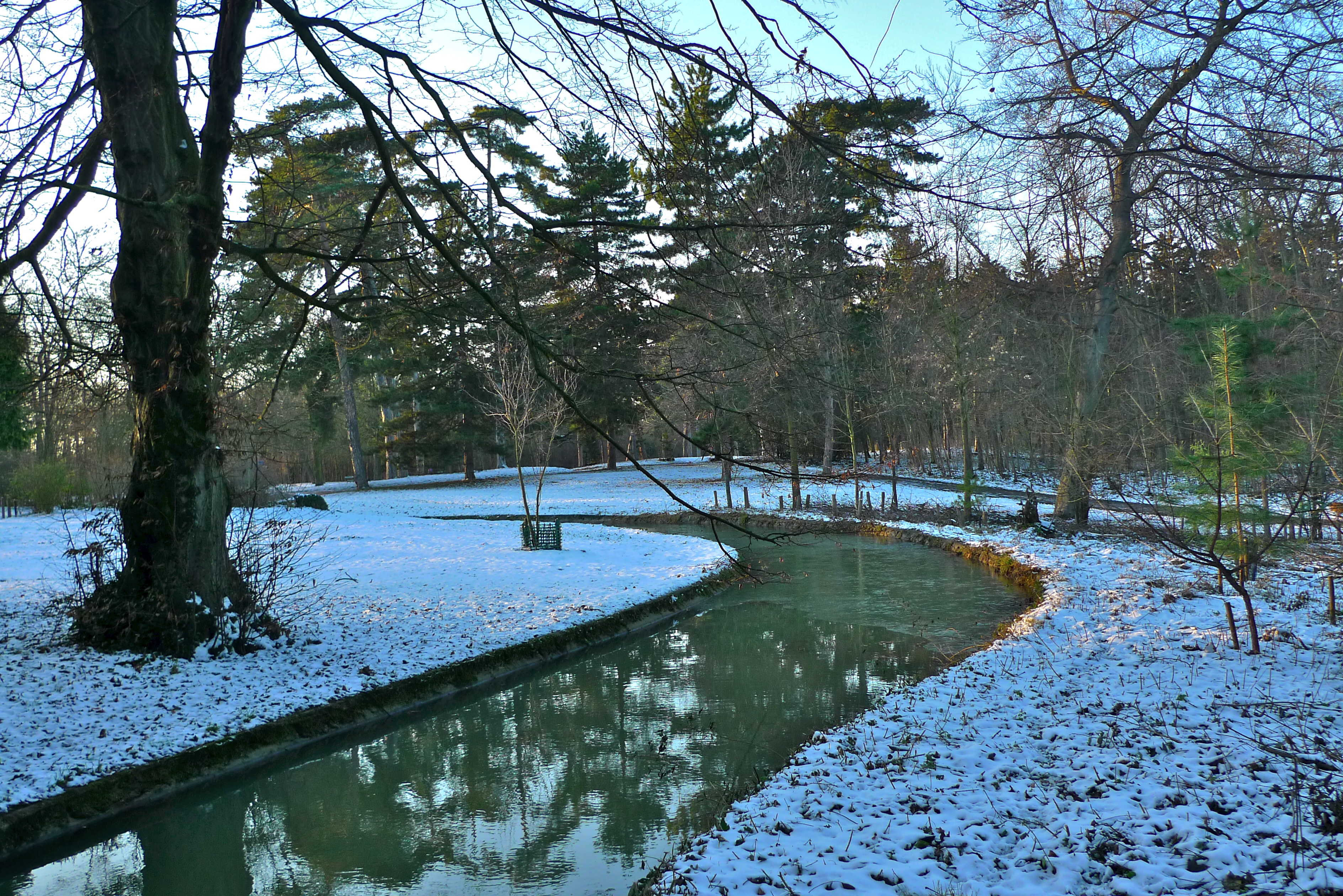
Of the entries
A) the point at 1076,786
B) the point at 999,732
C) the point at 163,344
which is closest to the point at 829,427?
the point at 999,732

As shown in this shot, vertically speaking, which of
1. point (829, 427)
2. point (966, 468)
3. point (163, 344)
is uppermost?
point (163, 344)

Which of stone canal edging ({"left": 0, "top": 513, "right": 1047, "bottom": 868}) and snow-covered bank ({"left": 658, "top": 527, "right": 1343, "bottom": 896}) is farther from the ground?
snow-covered bank ({"left": 658, "top": 527, "right": 1343, "bottom": 896})

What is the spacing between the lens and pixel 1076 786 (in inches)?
184

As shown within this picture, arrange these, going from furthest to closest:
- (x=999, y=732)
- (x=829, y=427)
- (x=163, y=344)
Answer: (x=829, y=427) < (x=163, y=344) < (x=999, y=732)

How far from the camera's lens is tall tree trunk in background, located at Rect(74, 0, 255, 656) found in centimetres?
A: 738

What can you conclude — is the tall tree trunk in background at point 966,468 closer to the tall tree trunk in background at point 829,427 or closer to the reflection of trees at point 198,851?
the tall tree trunk in background at point 829,427

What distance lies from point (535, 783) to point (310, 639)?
410 centimetres

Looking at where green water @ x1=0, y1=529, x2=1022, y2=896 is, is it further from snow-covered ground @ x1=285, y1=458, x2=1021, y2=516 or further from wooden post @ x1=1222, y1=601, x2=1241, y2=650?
snow-covered ground @ x1=285, y1=458, x2=1021, y2=516

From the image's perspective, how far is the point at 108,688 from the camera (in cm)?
710

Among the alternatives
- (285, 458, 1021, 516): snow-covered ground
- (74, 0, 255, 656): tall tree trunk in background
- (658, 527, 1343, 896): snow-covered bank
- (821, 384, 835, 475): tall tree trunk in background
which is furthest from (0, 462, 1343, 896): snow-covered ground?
(821, 384, 835, 475): tall tree trunk in background

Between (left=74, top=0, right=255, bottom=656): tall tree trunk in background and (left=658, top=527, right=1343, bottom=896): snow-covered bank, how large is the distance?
5.95 metres

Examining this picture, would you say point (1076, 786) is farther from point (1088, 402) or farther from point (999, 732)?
point (1088, 402)

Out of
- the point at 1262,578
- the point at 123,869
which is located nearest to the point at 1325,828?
the point at 123,869

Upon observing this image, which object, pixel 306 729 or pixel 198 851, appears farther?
pixel 306 729
